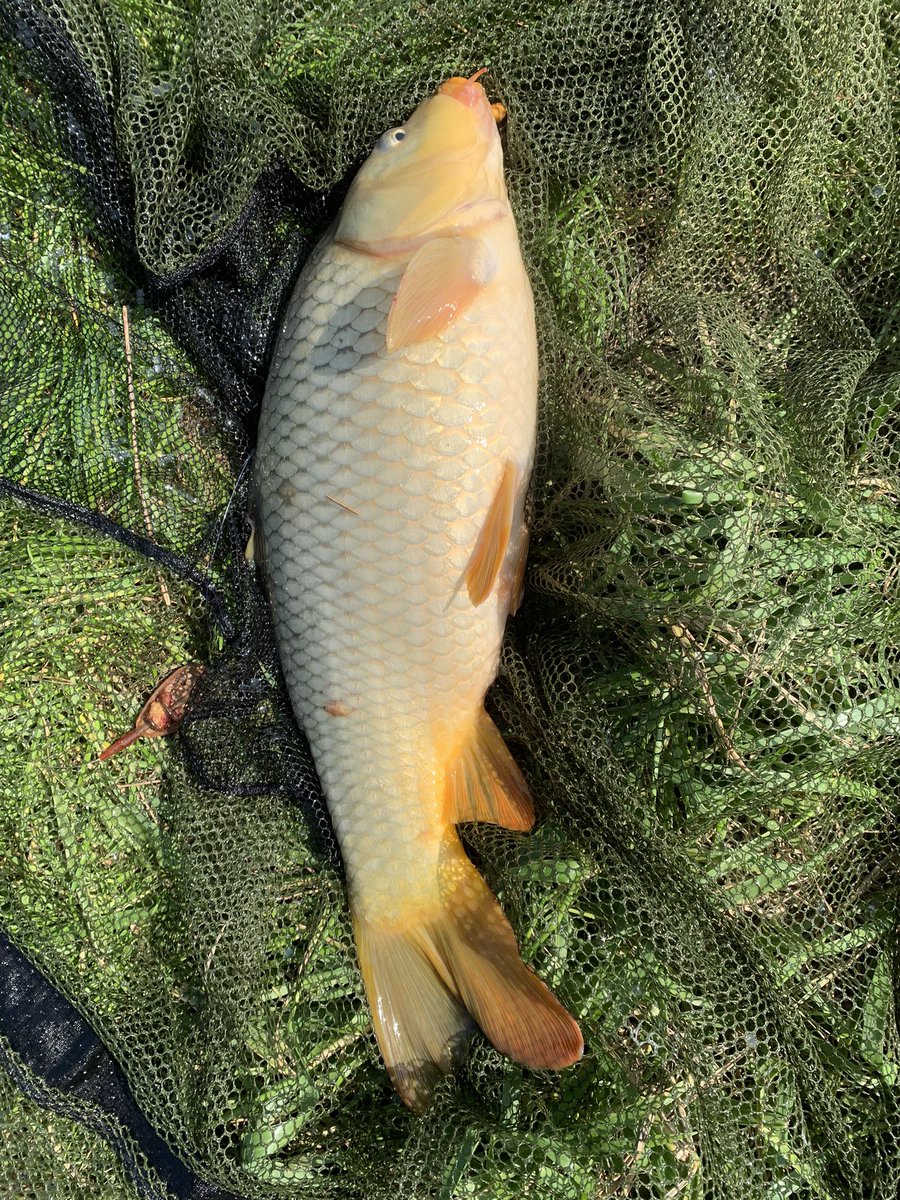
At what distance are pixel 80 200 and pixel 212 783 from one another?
1.12 m

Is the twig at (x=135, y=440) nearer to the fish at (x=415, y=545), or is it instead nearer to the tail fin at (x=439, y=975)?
the fish at (x=415, y=545)

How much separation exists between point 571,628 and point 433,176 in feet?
2.58

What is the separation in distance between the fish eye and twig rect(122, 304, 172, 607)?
588 mm

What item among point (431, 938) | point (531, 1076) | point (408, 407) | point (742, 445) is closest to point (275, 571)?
point (408, 407)

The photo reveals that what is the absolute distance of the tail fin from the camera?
122 cm

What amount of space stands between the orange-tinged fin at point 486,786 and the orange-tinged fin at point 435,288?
663 mm

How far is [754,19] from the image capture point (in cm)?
121

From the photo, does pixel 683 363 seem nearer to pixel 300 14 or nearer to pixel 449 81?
pixel 449 81

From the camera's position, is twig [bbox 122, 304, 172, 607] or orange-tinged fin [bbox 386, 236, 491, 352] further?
twig [bbox 122, 304, 172, 607]

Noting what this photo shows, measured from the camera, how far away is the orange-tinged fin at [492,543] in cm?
124

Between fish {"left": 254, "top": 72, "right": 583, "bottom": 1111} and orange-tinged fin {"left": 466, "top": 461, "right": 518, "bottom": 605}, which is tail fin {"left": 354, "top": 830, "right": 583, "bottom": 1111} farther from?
orange-tinged fin {"left": 466, "top": 461, "right": 518, "bottom": 605}

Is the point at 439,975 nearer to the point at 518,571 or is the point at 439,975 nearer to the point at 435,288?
the point at 518,571

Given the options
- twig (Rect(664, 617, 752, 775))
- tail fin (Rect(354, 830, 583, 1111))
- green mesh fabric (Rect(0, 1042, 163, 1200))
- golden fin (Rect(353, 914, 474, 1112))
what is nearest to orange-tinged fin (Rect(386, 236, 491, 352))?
twig (Rect(664, 617, 752, 775))

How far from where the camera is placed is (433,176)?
4.03ft
